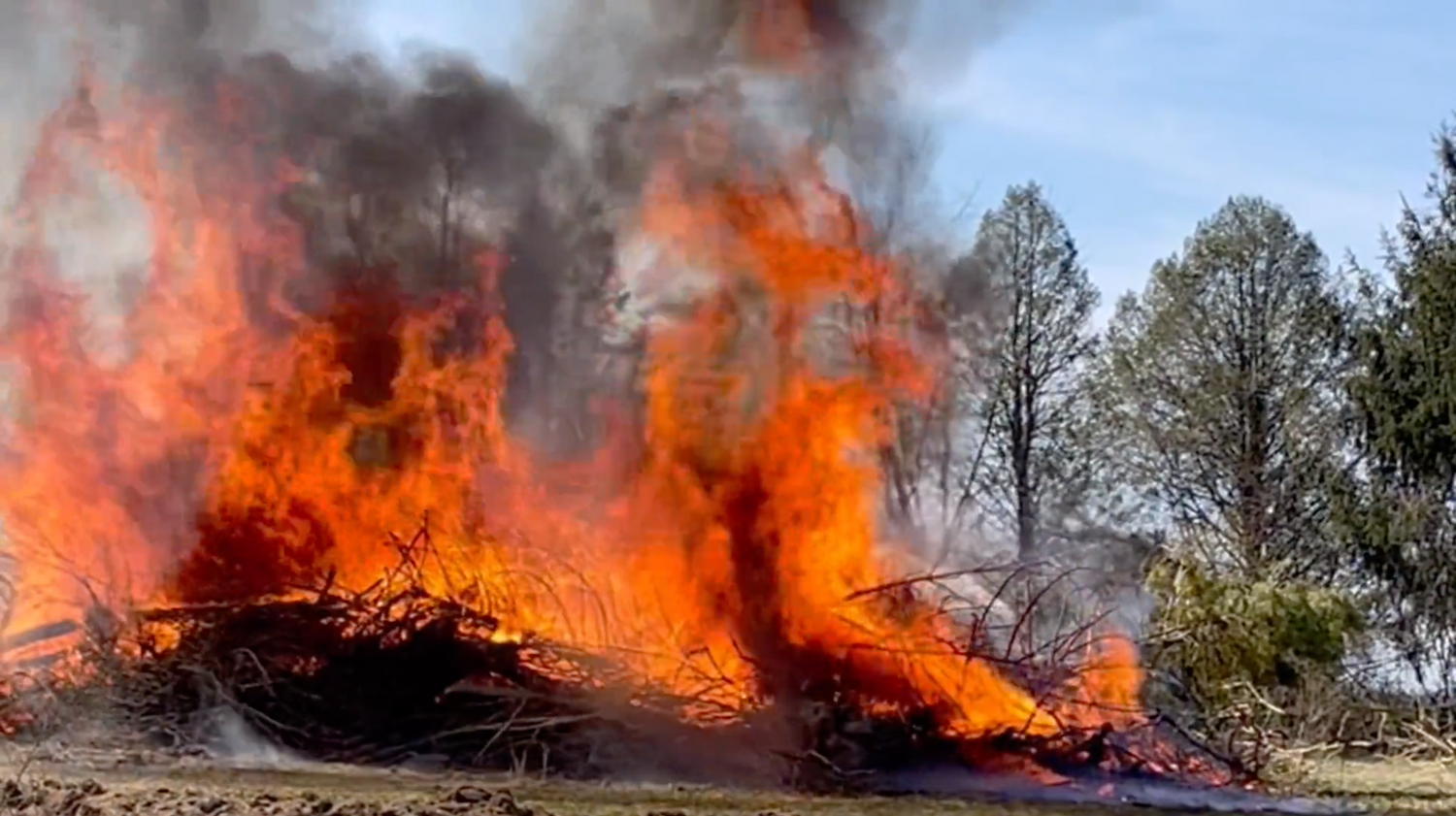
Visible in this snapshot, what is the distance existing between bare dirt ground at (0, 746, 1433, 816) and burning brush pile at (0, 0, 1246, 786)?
59 centimetres

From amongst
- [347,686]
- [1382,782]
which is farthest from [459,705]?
[1382,782]

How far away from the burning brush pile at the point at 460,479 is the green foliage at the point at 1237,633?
1.60 meters

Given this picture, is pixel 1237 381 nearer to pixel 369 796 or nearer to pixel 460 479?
pixel 460 479

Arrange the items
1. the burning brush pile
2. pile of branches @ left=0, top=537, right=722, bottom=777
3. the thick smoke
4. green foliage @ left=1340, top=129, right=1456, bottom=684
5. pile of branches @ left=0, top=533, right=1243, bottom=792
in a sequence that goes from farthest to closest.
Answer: green foliage @ left=1340, top=129, right=1456, bottom=684 < the thick smoke < the burning brush pile < pile of branches @ left=0, top=537, right=722, bottom=777 < pile of branches @ left=0, top=533, right=1243, bottom=792

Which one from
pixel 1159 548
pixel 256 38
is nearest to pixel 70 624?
pixel 256 38

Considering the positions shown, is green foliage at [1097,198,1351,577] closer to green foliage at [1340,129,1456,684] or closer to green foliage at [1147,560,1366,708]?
green foliage at [1340,129,1456,684]

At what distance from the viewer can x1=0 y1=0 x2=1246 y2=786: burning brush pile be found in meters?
12.7

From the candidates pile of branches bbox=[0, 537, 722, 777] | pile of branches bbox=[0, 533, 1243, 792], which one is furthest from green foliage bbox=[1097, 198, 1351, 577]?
pile of branches bbox=[0, 537, 722, 777]

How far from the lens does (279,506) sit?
14.0 meters

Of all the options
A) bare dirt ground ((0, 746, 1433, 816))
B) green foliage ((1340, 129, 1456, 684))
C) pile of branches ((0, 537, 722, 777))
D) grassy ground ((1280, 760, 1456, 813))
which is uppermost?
green foliage ((1340, 129, 1456, 684))

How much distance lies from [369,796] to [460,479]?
4225 mm

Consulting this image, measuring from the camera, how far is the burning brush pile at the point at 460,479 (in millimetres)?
12742

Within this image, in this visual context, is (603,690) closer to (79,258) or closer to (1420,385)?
(79,258)

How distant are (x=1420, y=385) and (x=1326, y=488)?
2126 millimetres
